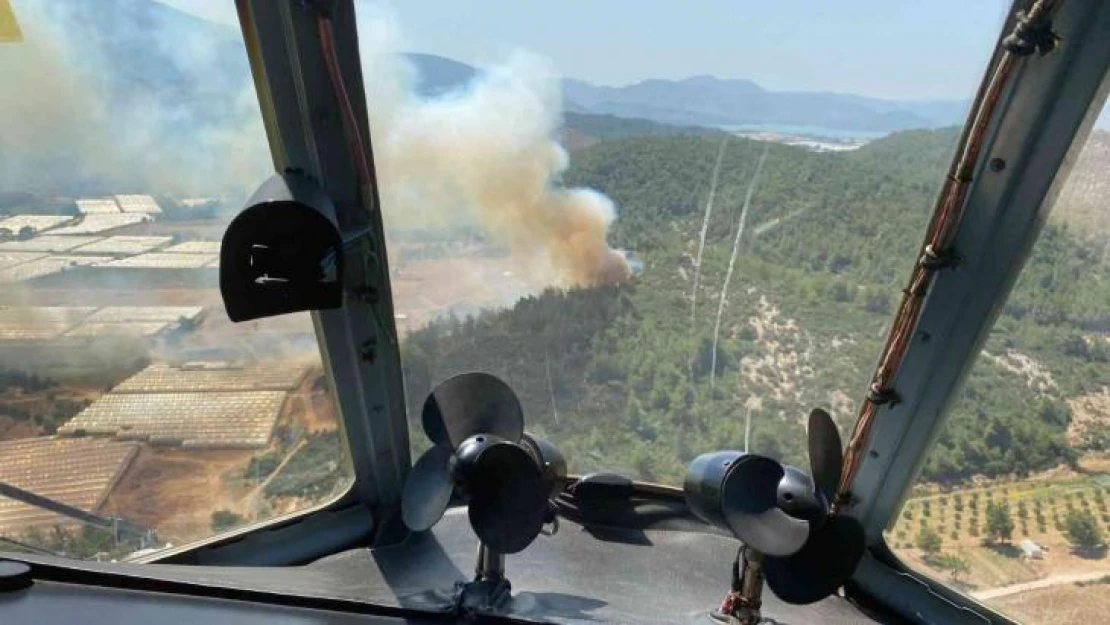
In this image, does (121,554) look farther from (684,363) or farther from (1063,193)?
(1063,193)

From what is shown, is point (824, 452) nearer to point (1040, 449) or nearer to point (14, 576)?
point (1040, 449)

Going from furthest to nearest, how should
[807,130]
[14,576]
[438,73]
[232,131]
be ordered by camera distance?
[807,130], [438,73], [232,131], [14,576]

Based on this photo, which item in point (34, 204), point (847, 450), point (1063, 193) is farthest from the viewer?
point (847, 450)

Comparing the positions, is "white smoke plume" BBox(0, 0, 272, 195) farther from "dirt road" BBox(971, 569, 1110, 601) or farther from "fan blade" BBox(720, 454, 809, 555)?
"dirt road" BBox(971, 569, 1110, 601)

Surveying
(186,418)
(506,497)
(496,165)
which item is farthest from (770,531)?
(186,418)

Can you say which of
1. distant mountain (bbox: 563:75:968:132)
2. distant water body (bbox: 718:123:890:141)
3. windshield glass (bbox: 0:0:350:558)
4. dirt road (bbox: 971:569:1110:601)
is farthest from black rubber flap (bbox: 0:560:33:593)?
dirt road (bbox: 971:569:1110:601)

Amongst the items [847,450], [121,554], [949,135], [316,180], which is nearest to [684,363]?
[847,450]
